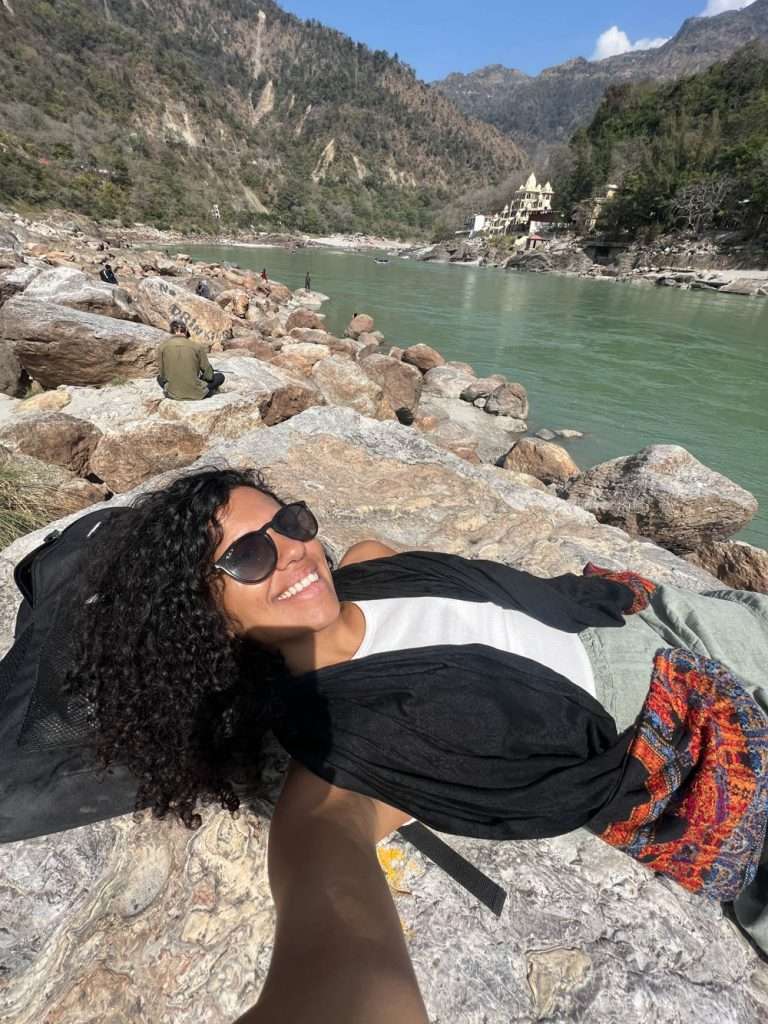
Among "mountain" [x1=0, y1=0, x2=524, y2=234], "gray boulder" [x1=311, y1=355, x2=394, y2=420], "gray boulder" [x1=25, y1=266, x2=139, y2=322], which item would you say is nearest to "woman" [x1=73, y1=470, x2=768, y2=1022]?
"gray boulder" [x1=311, y1=355, x2=394, y2=420]

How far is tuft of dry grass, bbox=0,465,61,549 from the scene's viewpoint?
3121 millimetres

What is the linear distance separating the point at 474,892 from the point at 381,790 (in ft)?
1.58

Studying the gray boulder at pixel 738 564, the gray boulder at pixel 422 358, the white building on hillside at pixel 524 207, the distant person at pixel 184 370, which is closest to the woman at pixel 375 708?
the gray boulder at pixel 738 564

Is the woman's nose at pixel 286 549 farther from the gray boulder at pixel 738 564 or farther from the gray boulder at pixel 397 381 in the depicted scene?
the gray boulder at pixel 397 381

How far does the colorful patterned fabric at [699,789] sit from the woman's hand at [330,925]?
2.20 ft

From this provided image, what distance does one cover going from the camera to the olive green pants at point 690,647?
1.36m

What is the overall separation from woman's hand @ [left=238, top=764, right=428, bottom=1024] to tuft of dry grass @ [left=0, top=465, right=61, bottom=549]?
282 cm

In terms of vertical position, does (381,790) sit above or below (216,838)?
above

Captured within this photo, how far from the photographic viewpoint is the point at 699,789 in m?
1.28

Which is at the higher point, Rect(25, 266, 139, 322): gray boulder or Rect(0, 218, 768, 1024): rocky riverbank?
Rect(25, 266, 139, 322): gray boulder

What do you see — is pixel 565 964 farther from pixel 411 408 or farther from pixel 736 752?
pixel 411 408

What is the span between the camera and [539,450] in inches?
272

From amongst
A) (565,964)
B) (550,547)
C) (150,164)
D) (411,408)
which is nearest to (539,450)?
(411,408)

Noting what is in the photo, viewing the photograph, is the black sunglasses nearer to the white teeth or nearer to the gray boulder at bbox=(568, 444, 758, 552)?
the white teeth
